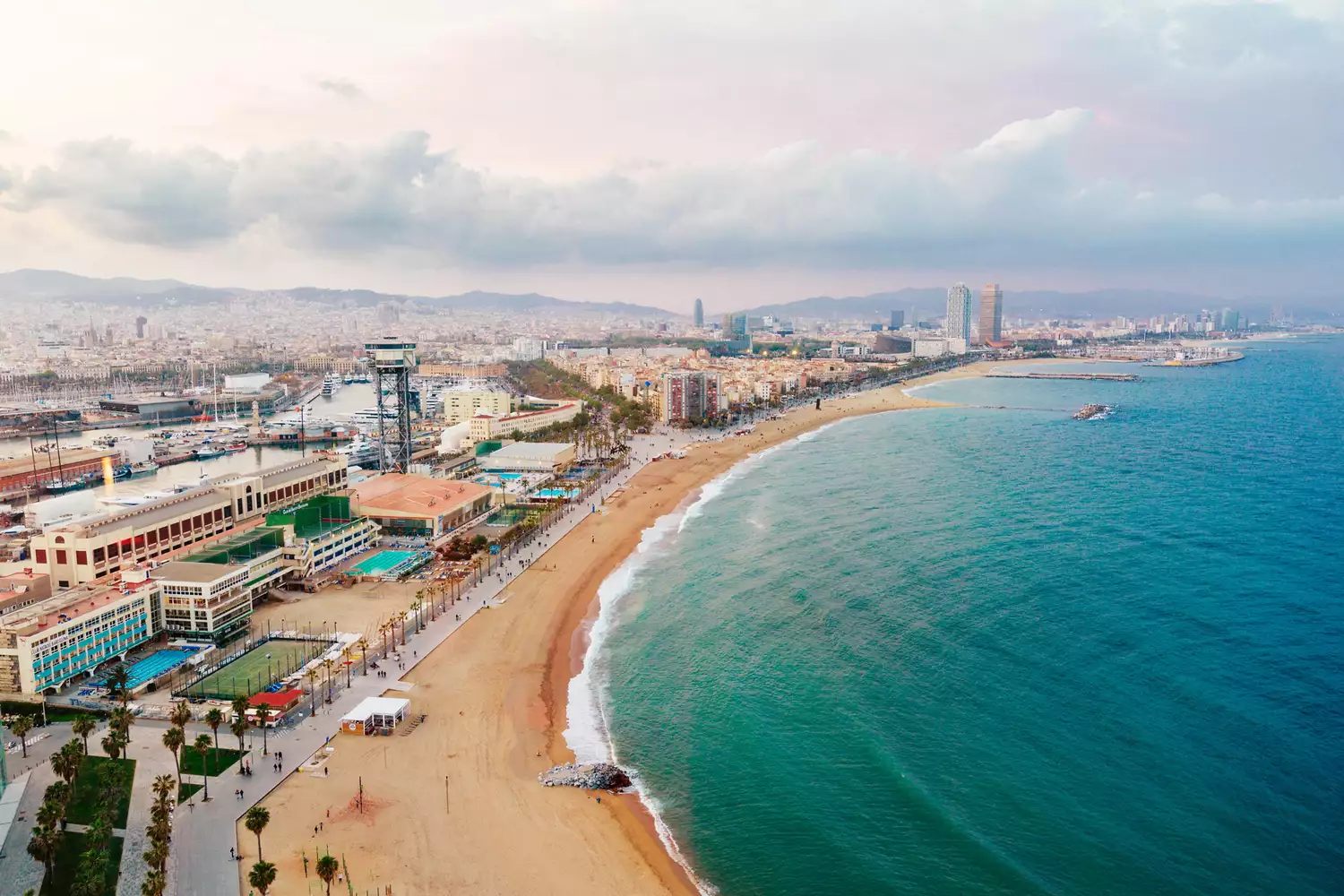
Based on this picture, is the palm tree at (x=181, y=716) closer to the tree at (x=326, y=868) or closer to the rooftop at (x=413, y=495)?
the tree at (x=326, y=868)

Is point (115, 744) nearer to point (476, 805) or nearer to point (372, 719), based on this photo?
point (372, 719)

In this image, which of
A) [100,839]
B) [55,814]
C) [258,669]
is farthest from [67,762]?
[258,669]

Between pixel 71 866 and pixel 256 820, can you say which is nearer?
pixel 256 820

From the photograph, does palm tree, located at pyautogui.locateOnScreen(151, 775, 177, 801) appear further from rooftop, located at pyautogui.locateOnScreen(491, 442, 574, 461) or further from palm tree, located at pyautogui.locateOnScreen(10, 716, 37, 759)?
rooftop, located at pyautogui.locateOnScreen(491, 442, 574, 461)

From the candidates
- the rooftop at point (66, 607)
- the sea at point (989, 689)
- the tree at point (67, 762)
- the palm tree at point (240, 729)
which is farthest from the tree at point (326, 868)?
the rooftop at point (66, 607)

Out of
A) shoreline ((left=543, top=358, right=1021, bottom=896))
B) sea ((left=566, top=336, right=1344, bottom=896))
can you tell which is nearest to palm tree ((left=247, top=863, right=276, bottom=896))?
shoreline ((left=543, top=358, right=1021, bottom=896))

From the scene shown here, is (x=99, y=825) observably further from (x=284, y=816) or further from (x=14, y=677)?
(x=14, y=677)
